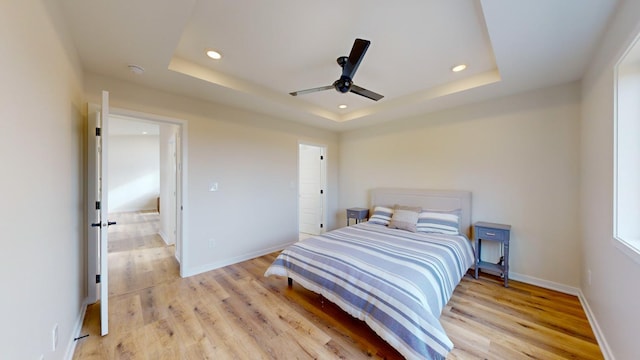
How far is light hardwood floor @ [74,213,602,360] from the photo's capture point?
180cm

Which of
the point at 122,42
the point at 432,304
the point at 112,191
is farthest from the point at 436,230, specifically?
the point at 112,191

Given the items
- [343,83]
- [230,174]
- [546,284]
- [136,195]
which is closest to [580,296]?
[546,284]

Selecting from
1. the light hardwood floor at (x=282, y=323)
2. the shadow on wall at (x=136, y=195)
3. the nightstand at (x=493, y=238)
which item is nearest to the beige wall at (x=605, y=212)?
the light hardwood floor at (x=282, y=323)

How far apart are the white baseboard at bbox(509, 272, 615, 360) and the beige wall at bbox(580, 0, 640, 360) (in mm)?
39

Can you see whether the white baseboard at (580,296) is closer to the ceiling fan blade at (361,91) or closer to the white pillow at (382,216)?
the white pillow at (382,216)

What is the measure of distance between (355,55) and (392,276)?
71.2 inches

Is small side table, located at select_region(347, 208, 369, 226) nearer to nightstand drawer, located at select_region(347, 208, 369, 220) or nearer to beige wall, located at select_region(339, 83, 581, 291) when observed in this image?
nightstand drawer, located at select_region(347, 208, 369, 220)

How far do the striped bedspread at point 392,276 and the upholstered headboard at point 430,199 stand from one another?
1.73 ft

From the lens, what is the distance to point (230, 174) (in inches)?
140

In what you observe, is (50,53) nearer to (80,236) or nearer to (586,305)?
(80,236)

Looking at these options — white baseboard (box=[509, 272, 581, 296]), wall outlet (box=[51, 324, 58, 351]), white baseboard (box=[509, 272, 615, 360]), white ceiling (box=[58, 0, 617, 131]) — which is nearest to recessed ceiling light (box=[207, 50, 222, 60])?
white ceiling (box=[58, 0, 617, 131])

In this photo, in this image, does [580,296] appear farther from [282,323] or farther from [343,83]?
[343,83]

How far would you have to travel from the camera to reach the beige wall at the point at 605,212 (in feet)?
4.74

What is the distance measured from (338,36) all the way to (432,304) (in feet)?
7.63
